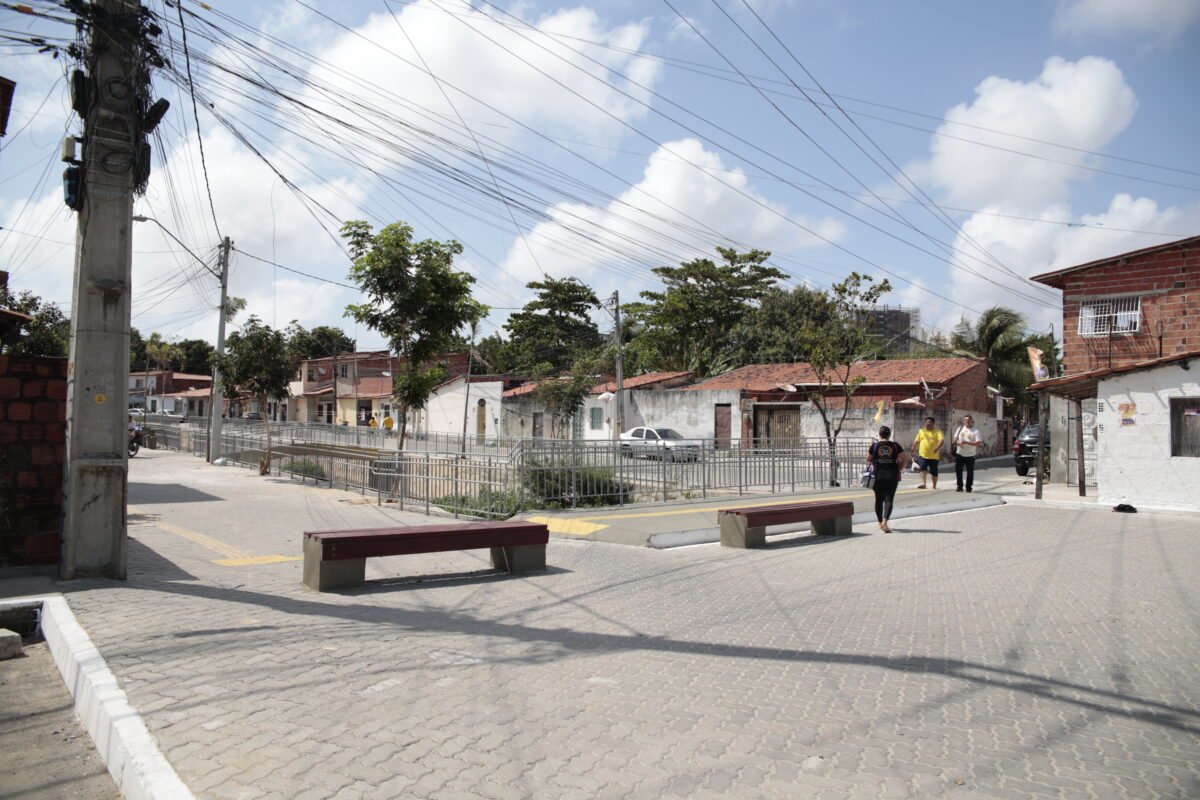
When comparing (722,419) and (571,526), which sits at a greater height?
(722,419)

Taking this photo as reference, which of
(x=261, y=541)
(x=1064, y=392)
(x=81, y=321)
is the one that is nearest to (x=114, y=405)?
(x=81, y=321)

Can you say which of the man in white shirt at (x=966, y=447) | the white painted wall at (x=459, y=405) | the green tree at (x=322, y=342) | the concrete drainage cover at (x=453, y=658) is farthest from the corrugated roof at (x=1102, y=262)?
the green tree at (x=322, y=342)

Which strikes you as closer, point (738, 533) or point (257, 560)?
point (257, 560)

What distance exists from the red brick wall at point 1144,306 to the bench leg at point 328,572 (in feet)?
67.4

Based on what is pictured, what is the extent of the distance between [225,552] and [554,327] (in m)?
45.4

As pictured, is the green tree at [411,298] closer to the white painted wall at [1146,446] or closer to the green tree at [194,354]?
the white painted wall at [1146,446]

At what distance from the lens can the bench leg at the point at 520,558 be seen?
9391 millimetres

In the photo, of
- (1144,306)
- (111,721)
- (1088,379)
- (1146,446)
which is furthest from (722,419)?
(111,721)

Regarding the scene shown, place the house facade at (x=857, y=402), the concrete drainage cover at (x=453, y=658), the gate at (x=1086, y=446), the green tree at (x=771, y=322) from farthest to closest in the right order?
the green tree at (x=771, y=322) → the house facade at (x=857, y=402) → the gate at (x=1086, y=446) → the concrete drainage cover at (x=453, y=658)

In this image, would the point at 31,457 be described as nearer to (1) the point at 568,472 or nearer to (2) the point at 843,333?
(1) the point at 568,472

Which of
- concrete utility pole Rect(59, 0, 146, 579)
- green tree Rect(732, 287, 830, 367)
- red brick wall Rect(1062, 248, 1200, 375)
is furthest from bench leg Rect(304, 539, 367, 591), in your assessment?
green tree Rect(732, 287, 830, 367)

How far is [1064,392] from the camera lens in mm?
19438

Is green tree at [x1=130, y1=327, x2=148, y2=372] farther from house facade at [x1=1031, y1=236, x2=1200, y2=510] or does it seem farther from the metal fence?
house facade at [x1=1031, y1=236, x2=1200, y2=510]

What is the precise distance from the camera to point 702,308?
52.9m
